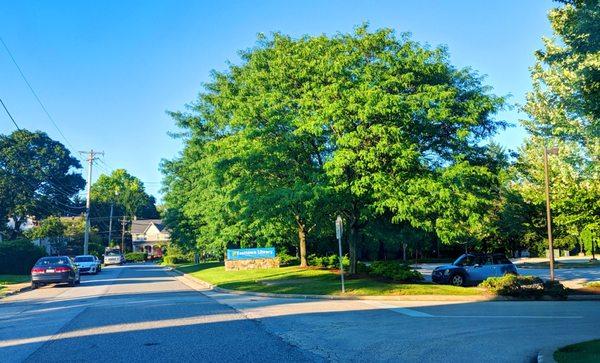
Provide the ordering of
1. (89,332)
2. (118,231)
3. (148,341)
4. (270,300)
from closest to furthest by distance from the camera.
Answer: (148,341)
(89,332)
(270,300)
(118,231)

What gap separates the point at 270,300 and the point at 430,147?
10195 mm

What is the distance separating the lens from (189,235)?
2106 inches

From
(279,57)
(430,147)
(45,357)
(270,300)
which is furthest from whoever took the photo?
(279,57)

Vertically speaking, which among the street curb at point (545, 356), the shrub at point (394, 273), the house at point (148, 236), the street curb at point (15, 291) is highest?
the house at point (148, 236)

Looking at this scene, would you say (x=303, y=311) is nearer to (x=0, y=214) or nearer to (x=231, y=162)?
(x=231, y=162)

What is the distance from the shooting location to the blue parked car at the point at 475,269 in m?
25.8

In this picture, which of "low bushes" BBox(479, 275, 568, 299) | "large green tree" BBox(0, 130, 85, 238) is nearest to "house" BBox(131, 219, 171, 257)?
"large green tree" BBox(0, 130, 85, 238)

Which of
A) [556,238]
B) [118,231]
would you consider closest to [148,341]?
[556,238]

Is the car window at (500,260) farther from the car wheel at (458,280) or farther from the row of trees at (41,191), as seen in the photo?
the row of trees at (41,191)

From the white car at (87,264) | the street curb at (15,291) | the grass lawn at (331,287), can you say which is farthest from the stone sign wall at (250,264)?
the street curb at (15,291)

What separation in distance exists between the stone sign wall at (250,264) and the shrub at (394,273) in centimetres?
1402

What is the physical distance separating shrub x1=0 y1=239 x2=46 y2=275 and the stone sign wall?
14053 mm

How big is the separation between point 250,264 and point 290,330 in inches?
1086

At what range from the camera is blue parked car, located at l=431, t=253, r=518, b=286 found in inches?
1014
